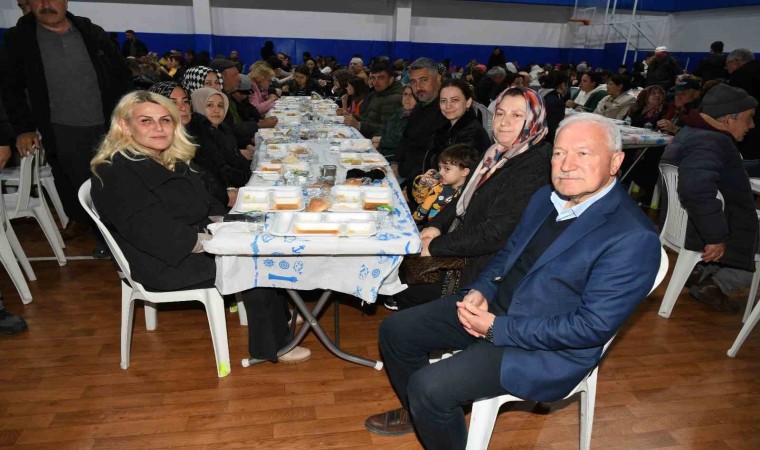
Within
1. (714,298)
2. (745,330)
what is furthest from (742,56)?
(745,330)

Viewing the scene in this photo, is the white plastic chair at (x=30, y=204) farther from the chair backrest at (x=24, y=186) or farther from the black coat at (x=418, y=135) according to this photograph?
the black coat at (x=418, y=135)

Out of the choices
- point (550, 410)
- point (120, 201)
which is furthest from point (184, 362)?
point (550, 410)

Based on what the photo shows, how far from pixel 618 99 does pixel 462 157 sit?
464cm

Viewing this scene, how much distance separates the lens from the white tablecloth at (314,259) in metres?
1.78

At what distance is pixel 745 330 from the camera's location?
Result: 260 centimetres

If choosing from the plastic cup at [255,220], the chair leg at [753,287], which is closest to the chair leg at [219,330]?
the plastic cup at [255,220]

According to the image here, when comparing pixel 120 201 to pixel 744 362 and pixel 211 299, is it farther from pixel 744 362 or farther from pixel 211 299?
pixel 744 362

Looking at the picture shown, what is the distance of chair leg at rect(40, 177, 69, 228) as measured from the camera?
3930 millimetres

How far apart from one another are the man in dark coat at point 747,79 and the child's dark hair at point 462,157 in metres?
3.21

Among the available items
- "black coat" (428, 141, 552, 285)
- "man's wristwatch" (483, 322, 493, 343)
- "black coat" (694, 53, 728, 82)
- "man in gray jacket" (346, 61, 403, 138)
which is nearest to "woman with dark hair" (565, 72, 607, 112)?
"black coat" (694, 53, 728, 82)

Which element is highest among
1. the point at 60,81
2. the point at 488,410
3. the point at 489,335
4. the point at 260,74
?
the point at 260,74

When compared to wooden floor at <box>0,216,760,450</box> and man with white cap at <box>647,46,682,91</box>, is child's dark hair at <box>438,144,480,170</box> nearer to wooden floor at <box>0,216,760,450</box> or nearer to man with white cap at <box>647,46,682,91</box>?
wooden floor at <box>0,216,760,450</box>

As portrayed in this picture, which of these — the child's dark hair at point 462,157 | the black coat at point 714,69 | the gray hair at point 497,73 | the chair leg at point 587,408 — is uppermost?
the black coat at point 714,69

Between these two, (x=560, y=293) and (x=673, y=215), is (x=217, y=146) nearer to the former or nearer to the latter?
(x=560, y=293)
